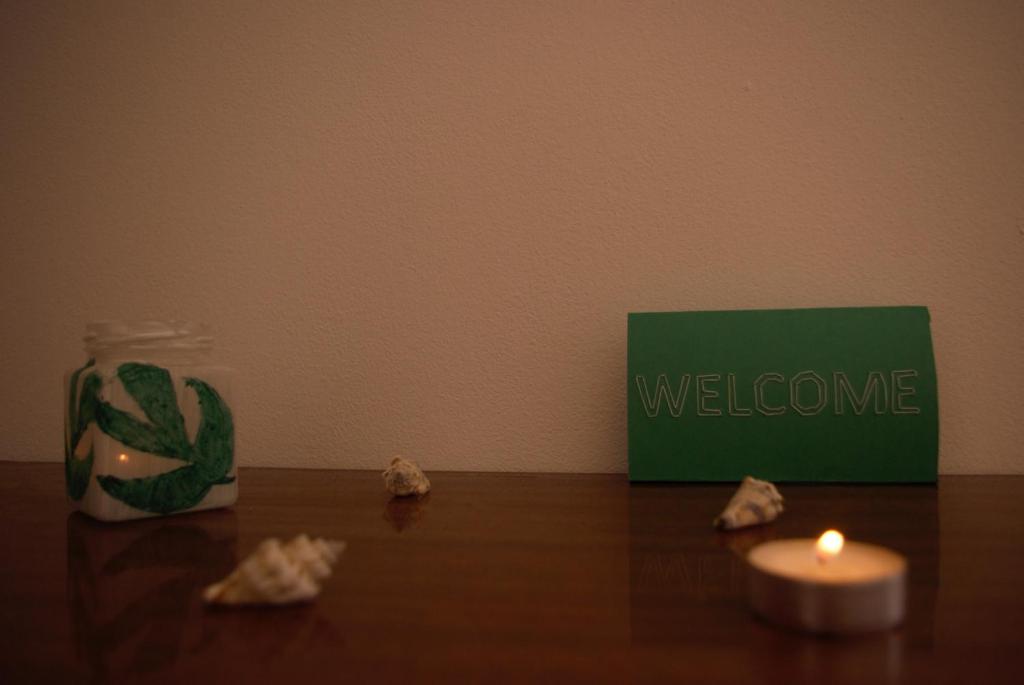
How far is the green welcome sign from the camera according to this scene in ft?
2.59

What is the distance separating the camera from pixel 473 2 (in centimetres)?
91

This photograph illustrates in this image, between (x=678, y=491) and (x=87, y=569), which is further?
(x=678, y=491)

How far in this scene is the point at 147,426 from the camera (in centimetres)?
68

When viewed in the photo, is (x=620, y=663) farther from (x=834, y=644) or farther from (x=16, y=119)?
(x=16, y=119)

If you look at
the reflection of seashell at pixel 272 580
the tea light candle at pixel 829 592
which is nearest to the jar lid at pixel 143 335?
the reflection of seashell at pixel 272 580

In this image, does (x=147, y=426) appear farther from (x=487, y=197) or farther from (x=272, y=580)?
(x=487, y=197)

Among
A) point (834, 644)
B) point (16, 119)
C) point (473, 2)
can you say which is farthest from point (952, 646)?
point (16, 119)

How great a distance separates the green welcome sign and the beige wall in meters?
0.06

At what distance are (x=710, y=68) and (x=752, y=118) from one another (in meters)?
0.08

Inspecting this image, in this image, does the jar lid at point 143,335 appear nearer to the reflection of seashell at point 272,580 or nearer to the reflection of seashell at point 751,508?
the reflection of seashell at point 272,580

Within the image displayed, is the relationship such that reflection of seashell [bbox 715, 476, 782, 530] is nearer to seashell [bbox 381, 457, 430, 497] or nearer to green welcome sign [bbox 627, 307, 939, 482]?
green welcome sign [bbox 627, 307, 939, 482]

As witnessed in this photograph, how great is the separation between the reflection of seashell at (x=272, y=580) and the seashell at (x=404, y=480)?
0.30 meters

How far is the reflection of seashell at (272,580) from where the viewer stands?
1.43 ft

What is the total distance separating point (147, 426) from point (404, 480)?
255mm
